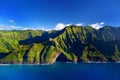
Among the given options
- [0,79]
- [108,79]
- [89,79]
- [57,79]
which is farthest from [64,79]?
[0,79]

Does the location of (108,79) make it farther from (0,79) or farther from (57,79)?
(0,79)

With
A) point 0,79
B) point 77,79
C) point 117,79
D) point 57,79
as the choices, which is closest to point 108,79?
point 117,79

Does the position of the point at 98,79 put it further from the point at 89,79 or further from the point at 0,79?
the point at 0,79

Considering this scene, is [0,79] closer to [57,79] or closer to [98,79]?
[57,79]

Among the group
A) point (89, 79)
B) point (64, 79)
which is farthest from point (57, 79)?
point (89, 79)

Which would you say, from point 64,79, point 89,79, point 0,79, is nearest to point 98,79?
point 89,79
